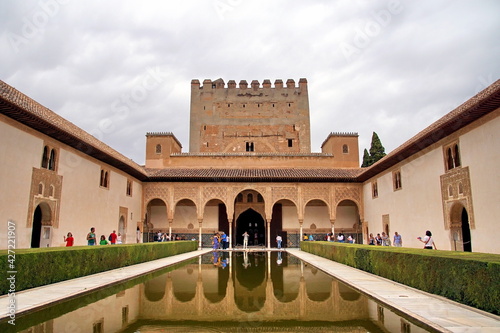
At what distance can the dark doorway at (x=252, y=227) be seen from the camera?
88.1ft

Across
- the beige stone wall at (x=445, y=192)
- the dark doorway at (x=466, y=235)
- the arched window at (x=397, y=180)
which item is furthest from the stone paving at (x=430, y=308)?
the arched window at (x=397, y=180)

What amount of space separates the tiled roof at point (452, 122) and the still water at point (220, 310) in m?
6.27

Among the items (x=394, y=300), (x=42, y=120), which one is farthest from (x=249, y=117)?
(x=394, y=300)

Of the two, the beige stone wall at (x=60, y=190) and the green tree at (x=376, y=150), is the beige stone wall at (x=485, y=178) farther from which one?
the green tree at (x=376, y=150)

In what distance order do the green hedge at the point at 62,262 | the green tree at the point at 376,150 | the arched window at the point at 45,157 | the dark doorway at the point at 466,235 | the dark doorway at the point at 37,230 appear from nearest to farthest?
the green hedge at the point at 62,262 → the dark doorway at the point at 466,235 → the arched window at the point at 45,157 → the dark doorway at the point at 37,230 → the green tree at the point at 376,150

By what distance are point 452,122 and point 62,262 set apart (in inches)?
444

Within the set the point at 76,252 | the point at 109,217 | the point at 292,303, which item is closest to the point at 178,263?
the point at 76,252

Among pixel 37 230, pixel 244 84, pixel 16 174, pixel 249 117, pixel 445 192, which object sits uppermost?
pixel 244 84

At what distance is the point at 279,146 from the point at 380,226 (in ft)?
50.8

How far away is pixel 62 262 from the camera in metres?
7.98

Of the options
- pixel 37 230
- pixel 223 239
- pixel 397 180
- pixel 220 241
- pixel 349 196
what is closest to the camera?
pixel 37 230

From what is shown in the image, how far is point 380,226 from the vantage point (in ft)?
64.7

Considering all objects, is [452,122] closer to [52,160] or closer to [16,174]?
[16,174]

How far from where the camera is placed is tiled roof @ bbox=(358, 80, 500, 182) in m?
9.89
